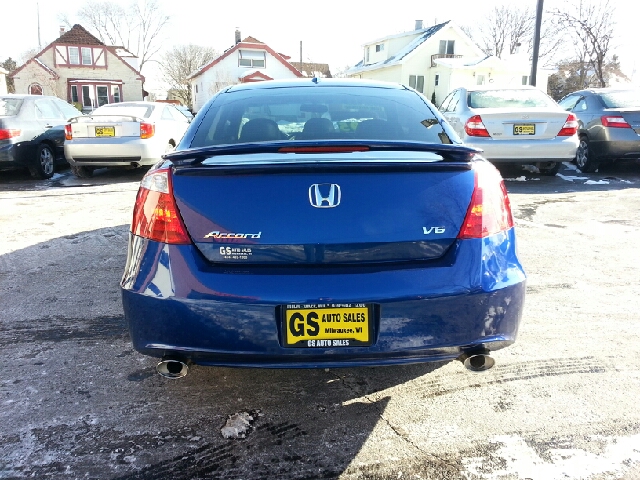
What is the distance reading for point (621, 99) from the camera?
922 cm

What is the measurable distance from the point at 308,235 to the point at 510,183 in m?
7.53

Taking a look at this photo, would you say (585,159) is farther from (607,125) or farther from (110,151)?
(110,151)

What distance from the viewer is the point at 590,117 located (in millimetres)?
9383

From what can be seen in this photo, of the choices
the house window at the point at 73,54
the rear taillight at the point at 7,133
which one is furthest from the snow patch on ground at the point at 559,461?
the house window at the point at 73,54

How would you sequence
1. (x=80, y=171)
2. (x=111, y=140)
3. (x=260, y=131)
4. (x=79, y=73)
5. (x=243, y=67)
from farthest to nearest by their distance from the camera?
1. (x=79, y=73)
2. (x=243, y=67)
3. (x=80, y=171)
4. (x=111, y=140)
5. (x=260, y=131)

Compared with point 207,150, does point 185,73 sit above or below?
above

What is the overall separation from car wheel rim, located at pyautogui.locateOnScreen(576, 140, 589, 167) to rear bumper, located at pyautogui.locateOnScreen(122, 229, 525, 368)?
8579 millimetres

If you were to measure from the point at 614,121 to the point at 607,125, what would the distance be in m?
0.12

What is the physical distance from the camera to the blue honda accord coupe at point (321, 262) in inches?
82.3

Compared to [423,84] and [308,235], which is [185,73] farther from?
[308,235]

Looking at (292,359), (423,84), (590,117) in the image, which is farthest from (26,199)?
(423,84)

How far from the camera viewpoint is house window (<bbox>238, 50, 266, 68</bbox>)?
45000 mm

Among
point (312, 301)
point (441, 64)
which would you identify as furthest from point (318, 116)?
point (441, 64)

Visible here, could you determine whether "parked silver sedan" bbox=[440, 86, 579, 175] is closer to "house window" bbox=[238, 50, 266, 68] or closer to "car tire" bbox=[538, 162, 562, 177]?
"car tire" bbox=[538, 162, 562, 177]
